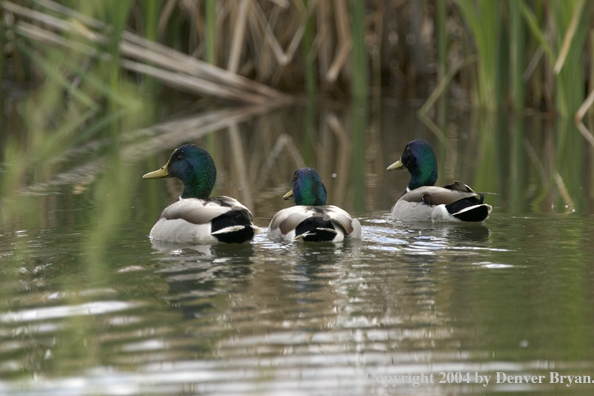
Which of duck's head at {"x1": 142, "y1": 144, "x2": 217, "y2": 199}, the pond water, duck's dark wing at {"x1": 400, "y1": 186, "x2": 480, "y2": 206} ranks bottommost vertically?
the pond water

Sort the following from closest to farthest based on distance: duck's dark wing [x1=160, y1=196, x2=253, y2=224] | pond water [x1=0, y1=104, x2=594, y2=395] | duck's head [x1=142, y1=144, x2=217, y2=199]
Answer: pond water [x1=0, y1=104, x2=594, y2=395], duck's dark wing [x1=160, y1=196, x2=253, y2=224], duck's head [x1=142, y1=144, x2=217, y2=199]

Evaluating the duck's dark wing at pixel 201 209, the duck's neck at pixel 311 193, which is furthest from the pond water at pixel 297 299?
the duck's neck at pixel 311 193

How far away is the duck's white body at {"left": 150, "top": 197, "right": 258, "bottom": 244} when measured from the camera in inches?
246

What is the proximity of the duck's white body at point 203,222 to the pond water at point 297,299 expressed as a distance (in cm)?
11

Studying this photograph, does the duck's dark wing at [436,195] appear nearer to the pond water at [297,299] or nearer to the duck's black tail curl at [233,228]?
the pond water at [297,299]

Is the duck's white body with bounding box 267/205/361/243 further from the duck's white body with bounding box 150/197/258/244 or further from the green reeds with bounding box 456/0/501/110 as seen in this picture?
the green reeds with bounding box 456/0/501/110

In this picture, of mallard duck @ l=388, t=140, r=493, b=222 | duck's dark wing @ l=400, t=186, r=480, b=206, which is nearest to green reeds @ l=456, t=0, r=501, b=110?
mallard duck @ l=388, t=140, r=493, b=222

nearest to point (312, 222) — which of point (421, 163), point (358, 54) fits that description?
point (421, 163)

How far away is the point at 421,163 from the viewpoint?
8219 mm

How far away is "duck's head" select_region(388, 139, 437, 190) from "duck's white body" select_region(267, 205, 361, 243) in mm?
1808

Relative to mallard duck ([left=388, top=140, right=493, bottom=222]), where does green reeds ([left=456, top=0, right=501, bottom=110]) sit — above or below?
above

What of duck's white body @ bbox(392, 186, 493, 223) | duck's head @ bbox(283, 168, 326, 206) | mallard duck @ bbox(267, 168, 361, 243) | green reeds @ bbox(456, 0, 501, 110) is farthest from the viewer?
green reeds @ bbox(456, 0, 501, 110)

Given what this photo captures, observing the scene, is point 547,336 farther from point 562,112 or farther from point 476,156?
point 562,112

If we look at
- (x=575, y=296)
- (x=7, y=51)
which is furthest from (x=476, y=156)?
(x=7, y=51)
